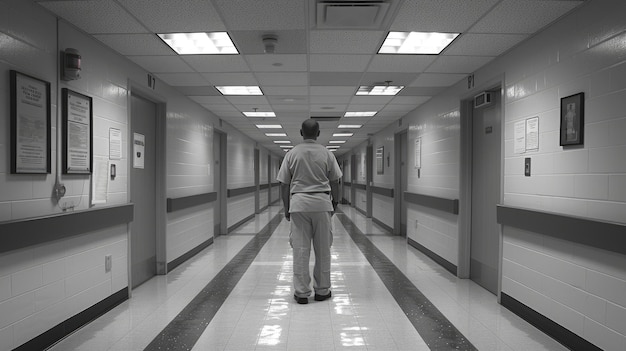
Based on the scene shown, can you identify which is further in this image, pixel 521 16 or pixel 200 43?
pixel 200 43

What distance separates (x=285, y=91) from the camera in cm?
555

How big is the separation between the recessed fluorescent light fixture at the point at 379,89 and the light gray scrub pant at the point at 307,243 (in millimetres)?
2331

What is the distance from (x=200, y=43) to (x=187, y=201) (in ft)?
8.53

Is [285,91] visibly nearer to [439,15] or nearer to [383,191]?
[439,15]

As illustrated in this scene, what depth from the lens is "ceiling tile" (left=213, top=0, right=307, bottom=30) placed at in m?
2.76

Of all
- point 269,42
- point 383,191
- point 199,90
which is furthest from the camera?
point 383,191

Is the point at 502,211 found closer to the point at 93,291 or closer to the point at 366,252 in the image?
the point at 366,252

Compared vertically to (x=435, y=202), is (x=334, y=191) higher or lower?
higher

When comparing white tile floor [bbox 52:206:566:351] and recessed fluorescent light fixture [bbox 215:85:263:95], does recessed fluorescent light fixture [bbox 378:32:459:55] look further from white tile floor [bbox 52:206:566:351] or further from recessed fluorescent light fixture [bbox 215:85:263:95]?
white tile floor [bbox 52:206:566:351]

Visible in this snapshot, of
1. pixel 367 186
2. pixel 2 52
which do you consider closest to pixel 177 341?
pixel 2 52

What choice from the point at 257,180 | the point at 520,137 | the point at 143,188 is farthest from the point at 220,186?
the point at 520,137

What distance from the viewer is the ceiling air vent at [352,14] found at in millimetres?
2734

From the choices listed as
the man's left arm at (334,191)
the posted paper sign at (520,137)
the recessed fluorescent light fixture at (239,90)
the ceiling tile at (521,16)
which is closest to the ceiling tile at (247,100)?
the recessed fluorescent light fixture at (239,90)

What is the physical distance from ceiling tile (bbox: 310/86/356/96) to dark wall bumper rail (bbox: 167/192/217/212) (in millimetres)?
2391
